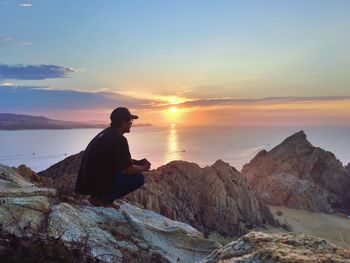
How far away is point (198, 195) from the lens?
95.3ft

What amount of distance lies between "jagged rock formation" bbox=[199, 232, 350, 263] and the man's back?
18.9 feet

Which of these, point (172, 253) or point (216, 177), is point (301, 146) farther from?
point (172, 253)

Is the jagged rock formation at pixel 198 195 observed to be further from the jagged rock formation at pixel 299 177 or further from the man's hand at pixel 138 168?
the jagged rock formation at pixel 299 177

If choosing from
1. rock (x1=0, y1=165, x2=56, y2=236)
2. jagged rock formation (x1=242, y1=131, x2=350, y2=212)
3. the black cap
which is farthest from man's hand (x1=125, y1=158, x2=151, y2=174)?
jagged rock formation (x1=242, y1=131, x2=350, y2=212)

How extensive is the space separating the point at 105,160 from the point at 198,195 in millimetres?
18820

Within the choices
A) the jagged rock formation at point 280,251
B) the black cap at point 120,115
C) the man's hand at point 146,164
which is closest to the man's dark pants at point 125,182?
the man's hand at point 146,164

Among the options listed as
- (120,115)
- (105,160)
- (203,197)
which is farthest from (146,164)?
(203,197)

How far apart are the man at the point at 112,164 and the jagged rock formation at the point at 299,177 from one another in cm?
3754

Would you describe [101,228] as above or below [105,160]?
below

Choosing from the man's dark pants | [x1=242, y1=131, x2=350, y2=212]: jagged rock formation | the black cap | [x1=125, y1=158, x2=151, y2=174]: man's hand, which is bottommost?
[x1=242, y1=131, x2=350, y2=212]: jagged rock formation

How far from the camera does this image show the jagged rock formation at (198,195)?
25122mm

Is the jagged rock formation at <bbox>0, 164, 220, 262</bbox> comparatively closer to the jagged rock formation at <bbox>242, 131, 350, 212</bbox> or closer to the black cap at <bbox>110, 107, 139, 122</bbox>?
the black cap at <bbox>110, 107, 139, 122</bbox>

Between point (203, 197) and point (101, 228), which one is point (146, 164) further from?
point (203, 197)

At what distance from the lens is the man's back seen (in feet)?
35.2
